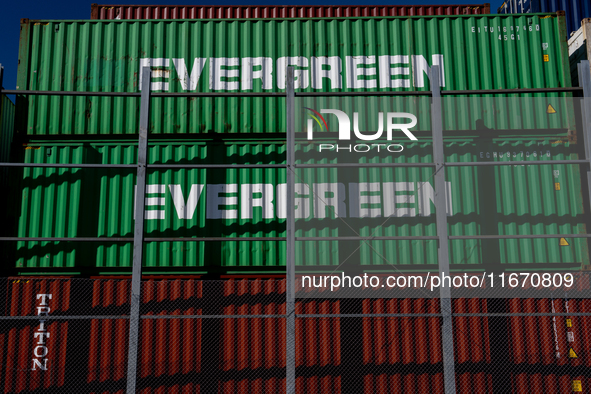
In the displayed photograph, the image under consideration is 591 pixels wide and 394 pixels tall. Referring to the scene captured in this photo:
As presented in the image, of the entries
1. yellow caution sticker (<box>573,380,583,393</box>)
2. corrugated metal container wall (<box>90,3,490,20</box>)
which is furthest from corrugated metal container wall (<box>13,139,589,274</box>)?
corrugated metal container wall (<box>90,3,490,20</box>)

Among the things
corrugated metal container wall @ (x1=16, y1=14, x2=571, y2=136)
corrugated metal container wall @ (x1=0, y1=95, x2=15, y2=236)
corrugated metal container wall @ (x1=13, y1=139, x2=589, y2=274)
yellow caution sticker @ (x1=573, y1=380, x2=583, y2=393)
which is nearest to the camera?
yellow caution sticker @ (x1=573, y1=380, x2=583, y2=393)

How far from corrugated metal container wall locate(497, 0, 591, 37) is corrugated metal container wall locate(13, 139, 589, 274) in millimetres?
5921

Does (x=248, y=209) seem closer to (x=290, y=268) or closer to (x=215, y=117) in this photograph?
(x=215, y=117)

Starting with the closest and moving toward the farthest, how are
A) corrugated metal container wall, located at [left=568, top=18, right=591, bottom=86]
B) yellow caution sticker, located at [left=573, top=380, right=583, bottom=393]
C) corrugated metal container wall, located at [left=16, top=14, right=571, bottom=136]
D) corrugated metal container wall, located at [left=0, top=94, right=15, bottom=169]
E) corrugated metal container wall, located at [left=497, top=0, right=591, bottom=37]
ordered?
yellow caution sticker, located at [left=573, top=380, right=583, bottom=393], corrugated metal container wall, located at [left=0, top=94, right=15, bottom=169], corrugated metal container wall, located at [left=16, top=14, right=571, bottom=136], corrugated metal container wall, located at [left=568, top=18, right=591, bottom=86], corrugated metal container wall, located at [left=497, top=0, right=591, bottom=37]

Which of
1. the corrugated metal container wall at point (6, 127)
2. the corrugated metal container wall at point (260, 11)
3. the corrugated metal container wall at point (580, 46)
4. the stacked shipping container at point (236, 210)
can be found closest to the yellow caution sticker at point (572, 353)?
the stacked shipping container at point (236, 210)

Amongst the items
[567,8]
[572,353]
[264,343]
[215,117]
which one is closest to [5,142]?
[215,117]

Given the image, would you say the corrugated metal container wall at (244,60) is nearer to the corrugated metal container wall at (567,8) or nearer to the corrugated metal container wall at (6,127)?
the corrugated metal container wall at (6,127)

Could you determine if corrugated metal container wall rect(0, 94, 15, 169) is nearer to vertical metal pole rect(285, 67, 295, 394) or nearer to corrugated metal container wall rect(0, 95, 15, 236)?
corrugated metal container wall rect(0, 95, 15, 236)

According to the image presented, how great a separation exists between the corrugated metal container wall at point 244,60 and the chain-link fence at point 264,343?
343cm

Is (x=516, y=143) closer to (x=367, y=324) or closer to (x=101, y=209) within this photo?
(x=367, y=324)

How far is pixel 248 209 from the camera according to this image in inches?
308

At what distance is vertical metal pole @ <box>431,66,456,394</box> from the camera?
5738 mm

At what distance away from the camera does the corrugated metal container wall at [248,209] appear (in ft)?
24.8

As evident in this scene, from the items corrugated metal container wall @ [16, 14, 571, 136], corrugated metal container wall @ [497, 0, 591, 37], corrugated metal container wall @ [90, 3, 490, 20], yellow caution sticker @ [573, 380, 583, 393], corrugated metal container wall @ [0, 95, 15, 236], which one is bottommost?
yellow caution sticker @ [573, 380, 583, 393]
